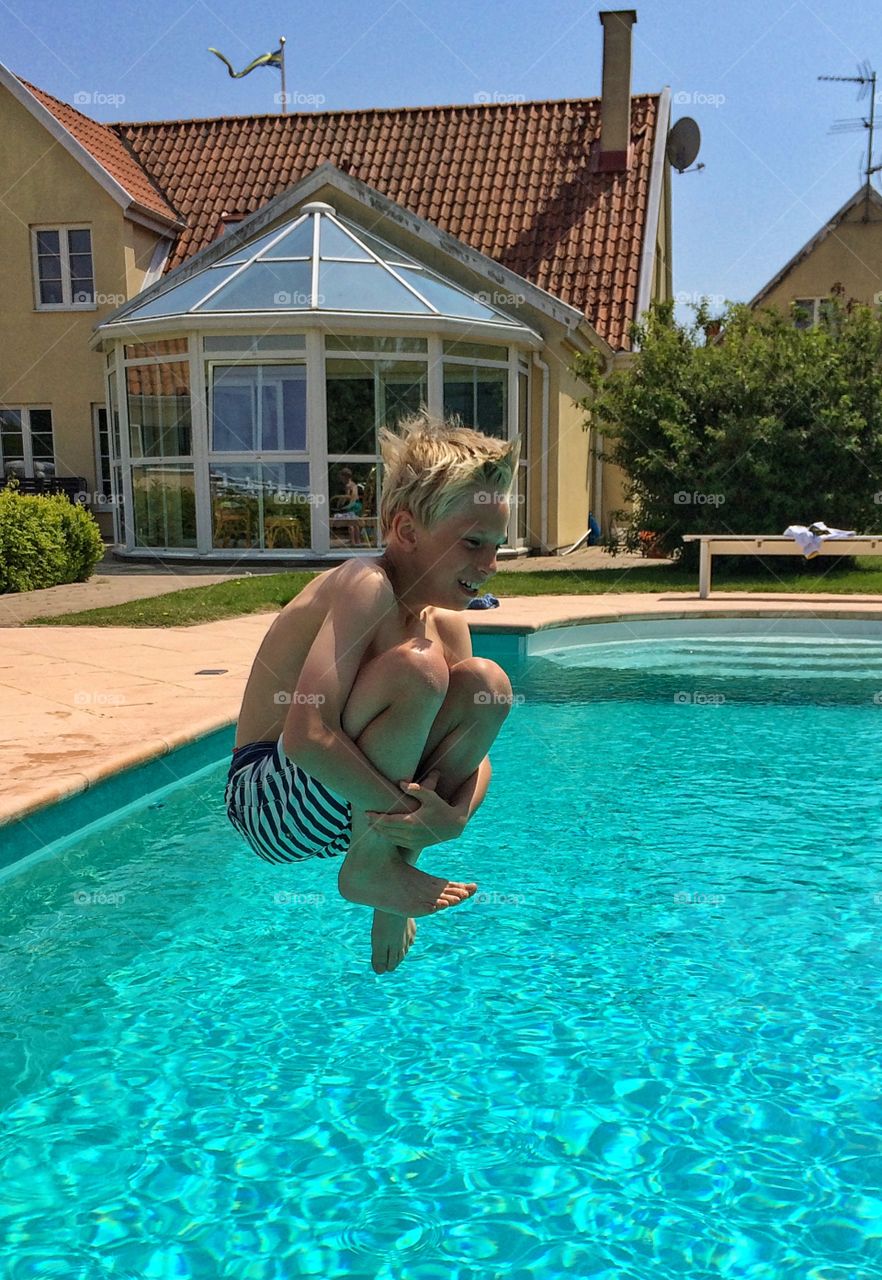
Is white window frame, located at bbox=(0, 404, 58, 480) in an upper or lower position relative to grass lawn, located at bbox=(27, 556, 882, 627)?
upper

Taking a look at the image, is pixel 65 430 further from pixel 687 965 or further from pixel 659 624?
pixel 687 965

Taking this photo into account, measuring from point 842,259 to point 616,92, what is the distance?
10.5 m

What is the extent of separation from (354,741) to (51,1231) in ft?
4.08

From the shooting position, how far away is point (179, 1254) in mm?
2195

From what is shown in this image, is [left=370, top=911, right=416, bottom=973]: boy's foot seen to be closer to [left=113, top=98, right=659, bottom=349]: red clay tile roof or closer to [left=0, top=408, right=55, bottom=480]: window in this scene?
[left=113, top=98, right=659, bottom=349]: red clay tile roof

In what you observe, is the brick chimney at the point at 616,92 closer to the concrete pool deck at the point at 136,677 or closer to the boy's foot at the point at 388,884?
the concrete pool deck at the point at 136,677

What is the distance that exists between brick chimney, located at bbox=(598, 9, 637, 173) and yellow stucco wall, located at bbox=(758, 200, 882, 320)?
9.02 m

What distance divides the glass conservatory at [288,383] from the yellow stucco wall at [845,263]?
14.2 metres

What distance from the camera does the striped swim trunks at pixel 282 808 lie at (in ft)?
7.82

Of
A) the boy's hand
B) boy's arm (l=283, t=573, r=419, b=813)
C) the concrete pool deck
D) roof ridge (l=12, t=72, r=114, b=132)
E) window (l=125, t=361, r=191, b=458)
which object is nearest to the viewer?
boy's arm (l=283, t=573, r=419, b=813)

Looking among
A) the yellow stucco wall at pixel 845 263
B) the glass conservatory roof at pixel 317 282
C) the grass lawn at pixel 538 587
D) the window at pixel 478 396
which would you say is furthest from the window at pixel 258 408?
the yellow stucco wall at pixel 845 263

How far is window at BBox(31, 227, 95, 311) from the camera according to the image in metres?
18.1

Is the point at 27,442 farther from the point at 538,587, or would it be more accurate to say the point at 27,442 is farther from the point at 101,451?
the point at 538,587

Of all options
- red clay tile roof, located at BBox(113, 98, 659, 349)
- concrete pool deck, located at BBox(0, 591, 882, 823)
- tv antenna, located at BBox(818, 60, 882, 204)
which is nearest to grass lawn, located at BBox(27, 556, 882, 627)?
concrete pool deck, located at BBox(0, 591, 882, 823)
